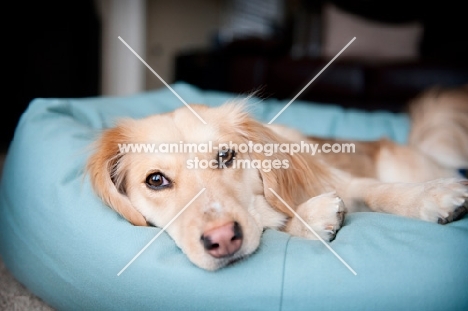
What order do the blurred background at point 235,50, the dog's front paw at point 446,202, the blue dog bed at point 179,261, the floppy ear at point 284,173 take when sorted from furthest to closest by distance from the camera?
the blurred background at point 235,50 < the floppy ear at point 284,173 < the dog's front paw at point 446,202 < the blue dog bed at point 179,261

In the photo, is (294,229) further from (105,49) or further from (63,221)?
(105,49)

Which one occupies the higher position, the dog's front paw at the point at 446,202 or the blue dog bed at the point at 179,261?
the dog's front paw at the point at 446,202

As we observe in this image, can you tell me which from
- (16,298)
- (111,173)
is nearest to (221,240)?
(111,173)

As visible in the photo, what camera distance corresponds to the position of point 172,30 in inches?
193

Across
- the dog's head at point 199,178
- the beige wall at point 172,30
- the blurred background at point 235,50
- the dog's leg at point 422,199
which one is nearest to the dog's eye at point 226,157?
the dog's head at point 199,178

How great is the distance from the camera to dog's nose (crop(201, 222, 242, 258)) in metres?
1.05

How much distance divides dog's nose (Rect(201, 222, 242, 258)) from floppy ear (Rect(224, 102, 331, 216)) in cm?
38

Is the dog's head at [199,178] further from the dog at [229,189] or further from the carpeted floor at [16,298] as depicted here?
the carpeted floor at [16,298]

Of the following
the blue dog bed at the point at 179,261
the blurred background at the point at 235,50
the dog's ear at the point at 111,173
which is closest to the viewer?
the blue dog bed at the point at 179,261

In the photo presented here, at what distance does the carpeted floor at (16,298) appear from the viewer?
138cm

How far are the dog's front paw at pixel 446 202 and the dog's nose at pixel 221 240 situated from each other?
0.58 m

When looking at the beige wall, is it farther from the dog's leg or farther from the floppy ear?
Answer: the dog's leg

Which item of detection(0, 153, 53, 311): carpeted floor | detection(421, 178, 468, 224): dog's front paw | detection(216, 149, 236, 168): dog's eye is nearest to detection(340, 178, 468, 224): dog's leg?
detection(421, 178, 468, 224): dog's front paw

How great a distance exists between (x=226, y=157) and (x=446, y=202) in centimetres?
65
